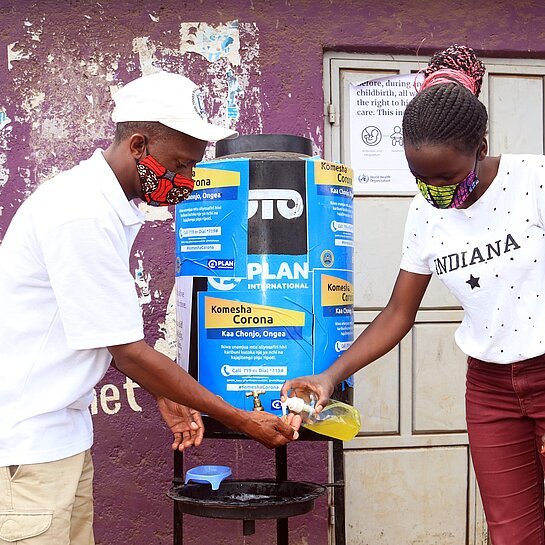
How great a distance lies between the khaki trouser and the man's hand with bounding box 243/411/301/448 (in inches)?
21.0

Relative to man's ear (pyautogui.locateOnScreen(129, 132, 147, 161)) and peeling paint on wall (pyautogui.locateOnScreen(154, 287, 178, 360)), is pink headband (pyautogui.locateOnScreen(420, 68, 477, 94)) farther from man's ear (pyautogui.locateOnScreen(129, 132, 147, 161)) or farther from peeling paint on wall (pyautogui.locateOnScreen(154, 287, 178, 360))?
peeling paint on wall (pyautogui.locateOnScreen(154, 287, 178, 360))

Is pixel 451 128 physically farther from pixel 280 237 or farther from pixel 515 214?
pixel 280 237

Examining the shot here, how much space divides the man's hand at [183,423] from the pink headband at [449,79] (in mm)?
1224

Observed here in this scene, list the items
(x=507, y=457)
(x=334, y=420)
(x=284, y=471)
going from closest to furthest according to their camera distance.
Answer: (x=507, y=457) < (x=334, y=420) < (x=284, y=471)

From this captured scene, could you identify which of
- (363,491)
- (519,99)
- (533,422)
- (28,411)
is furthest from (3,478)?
(519,99)

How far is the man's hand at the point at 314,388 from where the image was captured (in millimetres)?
2561

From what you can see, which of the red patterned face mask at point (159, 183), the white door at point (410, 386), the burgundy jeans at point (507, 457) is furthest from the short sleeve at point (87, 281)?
the white door at point (410, 386)

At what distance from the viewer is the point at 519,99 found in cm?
411

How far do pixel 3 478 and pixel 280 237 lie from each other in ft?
3.51

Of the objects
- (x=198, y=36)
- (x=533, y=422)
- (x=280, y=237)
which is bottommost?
(x=533, y=422)

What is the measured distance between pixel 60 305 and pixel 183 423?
2.52ft

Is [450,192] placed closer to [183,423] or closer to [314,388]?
[314,388]

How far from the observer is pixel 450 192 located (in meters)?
2.27

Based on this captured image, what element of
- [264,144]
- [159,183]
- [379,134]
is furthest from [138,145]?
[379,134]
